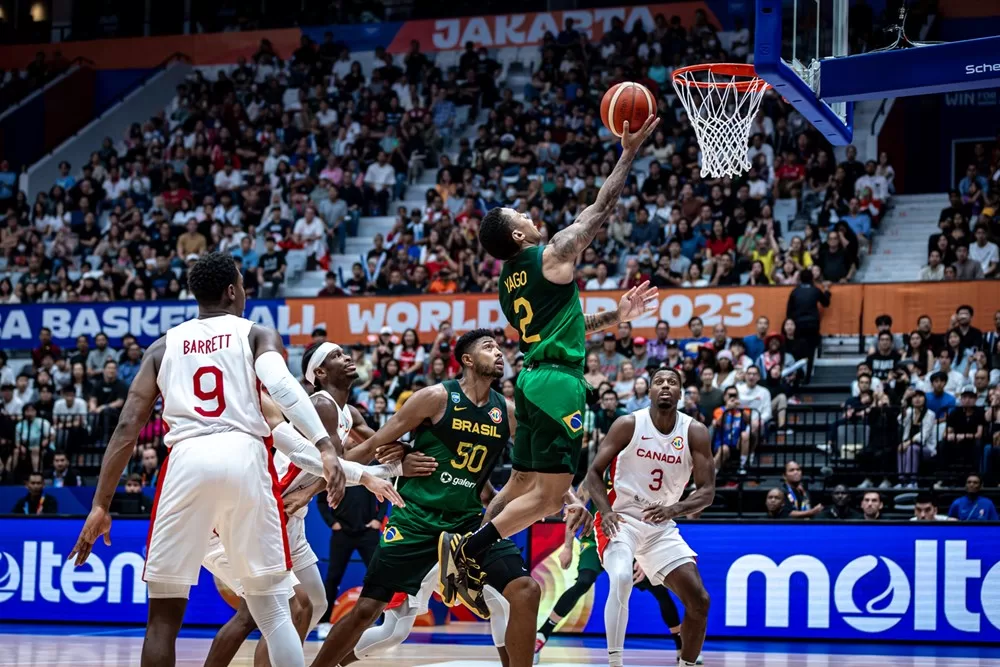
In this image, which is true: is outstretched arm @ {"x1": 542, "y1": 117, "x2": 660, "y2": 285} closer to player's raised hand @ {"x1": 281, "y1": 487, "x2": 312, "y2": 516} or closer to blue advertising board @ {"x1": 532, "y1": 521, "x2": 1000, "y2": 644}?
player's raised hand @ {"x1": 281, "y1": 487, "x2": 312, "y2": 516}

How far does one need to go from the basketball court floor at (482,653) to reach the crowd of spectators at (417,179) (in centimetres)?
652

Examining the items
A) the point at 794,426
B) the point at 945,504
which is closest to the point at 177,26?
the point at 794,426

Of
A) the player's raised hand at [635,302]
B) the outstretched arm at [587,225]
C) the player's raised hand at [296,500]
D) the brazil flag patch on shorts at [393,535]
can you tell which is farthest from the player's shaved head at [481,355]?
A: the player's raised hand at [296,500]

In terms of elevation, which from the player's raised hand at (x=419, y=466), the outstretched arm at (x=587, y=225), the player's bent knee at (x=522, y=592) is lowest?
the player's bent knee at (x=522, y=592)

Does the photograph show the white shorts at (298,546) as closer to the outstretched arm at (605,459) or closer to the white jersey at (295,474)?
the white jersey at (295,474)

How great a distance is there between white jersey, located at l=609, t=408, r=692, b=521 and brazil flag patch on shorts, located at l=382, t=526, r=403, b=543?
8.66 feet

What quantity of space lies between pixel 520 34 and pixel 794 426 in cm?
1471

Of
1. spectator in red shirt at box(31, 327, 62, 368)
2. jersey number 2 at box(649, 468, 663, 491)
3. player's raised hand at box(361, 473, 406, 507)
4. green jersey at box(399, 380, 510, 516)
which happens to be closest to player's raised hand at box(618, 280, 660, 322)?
green jersey at box(399, 380, 510, 516)

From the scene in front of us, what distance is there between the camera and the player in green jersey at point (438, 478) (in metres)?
7.90

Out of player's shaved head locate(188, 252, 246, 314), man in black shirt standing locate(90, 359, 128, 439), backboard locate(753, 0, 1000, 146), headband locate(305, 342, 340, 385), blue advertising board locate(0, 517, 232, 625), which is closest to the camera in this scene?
player's shaved head locate(188, 252, 246, 314)

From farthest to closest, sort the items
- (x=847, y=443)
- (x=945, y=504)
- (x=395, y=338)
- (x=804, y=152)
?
(x=804, y=152)
(x=395, y=338)
(x=847, y=443)
(x=945, y=504)

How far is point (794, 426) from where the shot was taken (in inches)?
628

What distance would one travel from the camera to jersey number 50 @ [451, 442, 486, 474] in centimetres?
825

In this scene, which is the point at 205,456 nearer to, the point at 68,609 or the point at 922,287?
the point at 68,609
